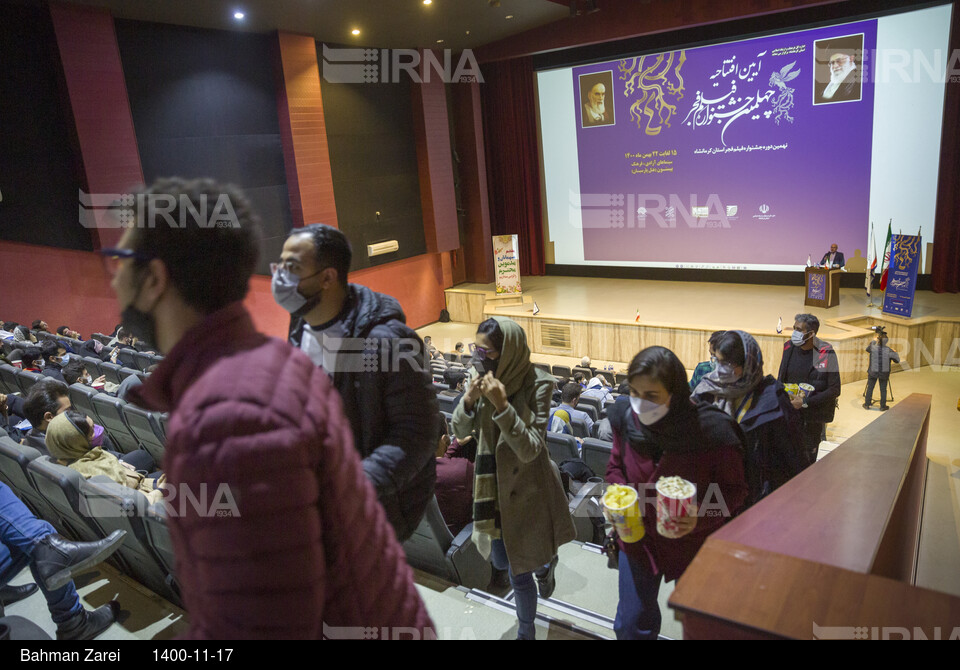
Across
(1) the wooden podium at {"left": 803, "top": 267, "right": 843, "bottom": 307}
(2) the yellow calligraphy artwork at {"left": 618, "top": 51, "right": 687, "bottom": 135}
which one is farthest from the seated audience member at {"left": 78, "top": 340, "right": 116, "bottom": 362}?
(1) the wooden podium at {"left": 803, "top": 267, "right": 843, "bottom": 307}

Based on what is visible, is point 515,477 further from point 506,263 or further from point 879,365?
point 506,263

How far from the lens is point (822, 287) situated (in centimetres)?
917

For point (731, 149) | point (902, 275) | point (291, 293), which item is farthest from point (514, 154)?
point (291, 293)

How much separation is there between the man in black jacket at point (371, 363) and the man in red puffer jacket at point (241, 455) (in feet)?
1.92

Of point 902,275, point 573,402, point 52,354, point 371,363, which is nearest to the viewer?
point 371,363

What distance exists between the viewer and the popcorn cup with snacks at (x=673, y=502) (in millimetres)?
1821

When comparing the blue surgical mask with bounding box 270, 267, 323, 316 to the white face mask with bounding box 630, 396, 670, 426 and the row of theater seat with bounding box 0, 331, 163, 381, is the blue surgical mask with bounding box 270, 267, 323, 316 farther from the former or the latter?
the row of theater seat with bounding box 0, 331, 163, 381

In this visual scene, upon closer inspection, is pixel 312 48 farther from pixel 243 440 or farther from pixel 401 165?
pixel 243 440

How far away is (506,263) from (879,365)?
601 centimetres

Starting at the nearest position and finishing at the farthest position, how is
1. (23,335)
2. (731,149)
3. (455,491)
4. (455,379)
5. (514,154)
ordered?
(455,491)
(455,379)
(23,335)
(731,149)
(514,154)

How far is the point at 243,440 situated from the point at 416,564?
216 centimetres

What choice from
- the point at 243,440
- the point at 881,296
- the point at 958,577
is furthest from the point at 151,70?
the point at 881,296

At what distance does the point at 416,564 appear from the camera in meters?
2.74

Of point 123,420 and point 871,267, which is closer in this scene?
point 123,420
